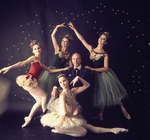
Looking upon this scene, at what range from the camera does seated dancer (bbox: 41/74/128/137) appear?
1798mm

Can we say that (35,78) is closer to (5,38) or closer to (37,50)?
(37,50)

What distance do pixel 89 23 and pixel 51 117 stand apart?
4.24ft

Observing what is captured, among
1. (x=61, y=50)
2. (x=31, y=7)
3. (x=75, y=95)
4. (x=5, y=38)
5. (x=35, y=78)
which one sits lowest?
(x=75, y=95)

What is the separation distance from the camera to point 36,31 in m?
2.54

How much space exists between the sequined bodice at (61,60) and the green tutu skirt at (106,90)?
16.0 inches

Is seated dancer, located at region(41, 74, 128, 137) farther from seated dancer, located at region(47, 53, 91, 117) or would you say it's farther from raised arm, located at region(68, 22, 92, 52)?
raised arm, located at region(68, 22, 92, 52)

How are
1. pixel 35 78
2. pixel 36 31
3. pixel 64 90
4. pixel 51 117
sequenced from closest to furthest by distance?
pixel 51 117, pixel 64 90, pixel 35 78, pixel 36 31

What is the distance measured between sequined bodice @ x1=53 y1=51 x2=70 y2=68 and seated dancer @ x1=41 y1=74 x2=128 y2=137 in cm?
31

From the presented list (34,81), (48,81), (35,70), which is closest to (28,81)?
(34,81)

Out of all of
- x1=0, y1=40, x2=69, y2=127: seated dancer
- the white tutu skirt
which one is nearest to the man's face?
x1=0, y1=40, x2=69, y2=127: seated dancer

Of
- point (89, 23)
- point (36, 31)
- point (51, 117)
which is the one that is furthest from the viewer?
point (36, 31)

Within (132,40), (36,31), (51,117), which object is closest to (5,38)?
(36,31)

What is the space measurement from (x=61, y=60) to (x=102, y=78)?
56 cm

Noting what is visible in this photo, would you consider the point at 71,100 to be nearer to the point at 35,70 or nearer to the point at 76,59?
the point at 76,59
